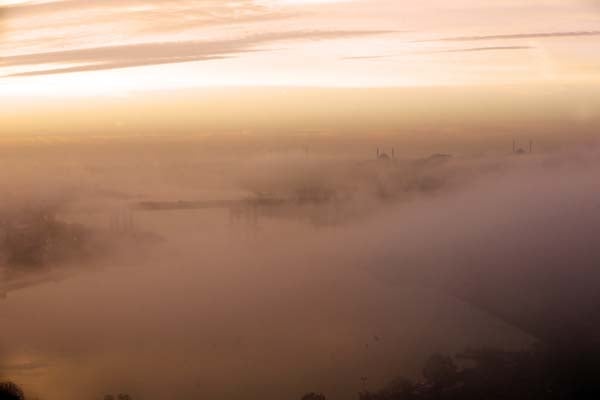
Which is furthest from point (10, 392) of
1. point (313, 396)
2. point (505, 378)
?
point (505, 378)

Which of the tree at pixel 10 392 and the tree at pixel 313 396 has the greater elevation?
Result: the tree at pixel 10 392

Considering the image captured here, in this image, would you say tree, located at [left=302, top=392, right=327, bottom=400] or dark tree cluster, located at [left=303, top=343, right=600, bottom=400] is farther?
dark tree cluster, located at [left=303, top=343, right=600, bottom=400]

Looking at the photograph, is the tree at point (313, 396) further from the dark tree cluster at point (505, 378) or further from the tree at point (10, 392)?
the tree at point (10, 392)

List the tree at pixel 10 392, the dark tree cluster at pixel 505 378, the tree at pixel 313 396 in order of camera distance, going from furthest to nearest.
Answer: the dark tree cluster at pixel 505 378 → the tree at pixel 313 396 → the tree at pixel 10 392

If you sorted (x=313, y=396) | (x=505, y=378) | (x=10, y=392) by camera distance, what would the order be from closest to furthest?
(x=10, y=392)
(x=313, y=396)
(x=505, y=378)

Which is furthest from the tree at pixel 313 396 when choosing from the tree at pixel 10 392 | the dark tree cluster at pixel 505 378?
the tree at pixel 10 392

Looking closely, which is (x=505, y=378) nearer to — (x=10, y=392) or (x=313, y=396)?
(x=313, y=396)

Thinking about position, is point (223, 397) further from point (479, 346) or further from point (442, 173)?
point (442, 173)

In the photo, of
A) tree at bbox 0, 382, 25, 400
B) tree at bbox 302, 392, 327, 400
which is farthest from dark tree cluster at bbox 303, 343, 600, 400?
tree at bbox 0, 382, 25, 400

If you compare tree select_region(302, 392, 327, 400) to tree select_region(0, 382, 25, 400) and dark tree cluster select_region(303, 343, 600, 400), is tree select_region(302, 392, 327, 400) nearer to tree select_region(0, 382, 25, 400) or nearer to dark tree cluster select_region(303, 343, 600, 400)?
A: dark tree cluster select_region(303, 343, 600, 400)

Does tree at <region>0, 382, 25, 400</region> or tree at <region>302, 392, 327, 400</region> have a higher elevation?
tree at <region>0, 382, 25, 400</region>

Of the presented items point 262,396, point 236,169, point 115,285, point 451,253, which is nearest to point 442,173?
point 451,253

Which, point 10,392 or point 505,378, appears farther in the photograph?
point 505,378
